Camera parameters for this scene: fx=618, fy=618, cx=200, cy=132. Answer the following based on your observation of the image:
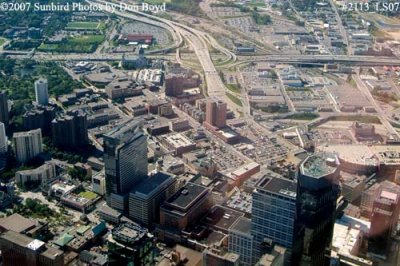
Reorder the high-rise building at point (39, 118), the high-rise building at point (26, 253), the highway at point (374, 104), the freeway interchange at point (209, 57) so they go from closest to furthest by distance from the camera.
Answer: the high-rise building at point (26, 253), the high-rise building at point (39, 118), the highway at point (374, 104), the freeway interchange at point (209, 57)

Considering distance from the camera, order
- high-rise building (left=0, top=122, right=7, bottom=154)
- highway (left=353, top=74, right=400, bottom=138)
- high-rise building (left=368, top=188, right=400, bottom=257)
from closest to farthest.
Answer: high-rise building (left=368, top=188, right=400, bottom=257) → high-rise building (left=0, top=122, right=7, bottom=154) → highway (left=353, top=74, right=400, bottom=138)

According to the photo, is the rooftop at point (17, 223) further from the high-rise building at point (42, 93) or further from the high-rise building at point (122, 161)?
the high-rise building at point (42, 93)

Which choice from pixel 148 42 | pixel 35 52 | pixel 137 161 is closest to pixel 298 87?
pixel 148 42

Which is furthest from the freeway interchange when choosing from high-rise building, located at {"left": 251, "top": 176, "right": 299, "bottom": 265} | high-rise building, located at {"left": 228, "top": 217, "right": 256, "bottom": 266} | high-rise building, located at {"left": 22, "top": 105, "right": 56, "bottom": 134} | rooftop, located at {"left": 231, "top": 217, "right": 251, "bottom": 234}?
high-rise building, located at {"left": 251, "top": 176, "right": 299, "bottom": 265}

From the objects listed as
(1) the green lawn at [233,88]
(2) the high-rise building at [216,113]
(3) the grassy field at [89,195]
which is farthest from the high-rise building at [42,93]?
(1) the green lawn at [233,88]

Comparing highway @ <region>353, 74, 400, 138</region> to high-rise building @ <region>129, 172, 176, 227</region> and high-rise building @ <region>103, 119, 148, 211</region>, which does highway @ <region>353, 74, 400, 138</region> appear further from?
high-rise building @ <region>103, 119, 148, 211</region>

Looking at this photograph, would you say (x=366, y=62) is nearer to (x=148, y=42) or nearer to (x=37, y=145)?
(x=148, y=42)
